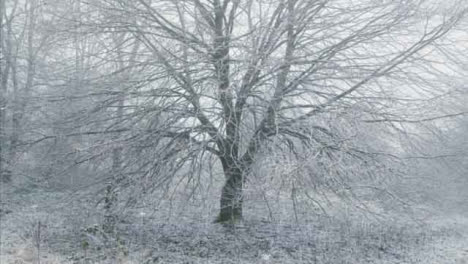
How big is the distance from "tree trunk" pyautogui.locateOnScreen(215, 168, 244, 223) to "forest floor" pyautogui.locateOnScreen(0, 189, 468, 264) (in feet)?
0.83

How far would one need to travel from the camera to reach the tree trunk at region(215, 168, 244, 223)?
961 centimetres

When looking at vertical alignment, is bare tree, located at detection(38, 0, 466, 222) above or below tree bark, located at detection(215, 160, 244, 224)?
above

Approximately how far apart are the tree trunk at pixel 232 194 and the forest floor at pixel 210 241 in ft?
0.83

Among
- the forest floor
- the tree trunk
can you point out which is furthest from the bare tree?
the forest floor

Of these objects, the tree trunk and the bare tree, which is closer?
the bare tree

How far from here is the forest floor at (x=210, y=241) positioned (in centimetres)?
953

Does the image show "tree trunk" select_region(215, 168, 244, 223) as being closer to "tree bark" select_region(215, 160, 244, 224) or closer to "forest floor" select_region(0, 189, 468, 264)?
"tree bark" select_region(215, 160, 244, 224)

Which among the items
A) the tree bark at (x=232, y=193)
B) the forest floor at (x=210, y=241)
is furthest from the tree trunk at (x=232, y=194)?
the forest floor at (x=210, y=241)

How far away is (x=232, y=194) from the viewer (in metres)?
9.81

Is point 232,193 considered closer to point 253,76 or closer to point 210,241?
point 210,241

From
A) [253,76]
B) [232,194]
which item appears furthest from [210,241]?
[253,76]

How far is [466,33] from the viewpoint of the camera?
9.68 metres

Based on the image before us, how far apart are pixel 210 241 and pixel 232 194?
1573mm

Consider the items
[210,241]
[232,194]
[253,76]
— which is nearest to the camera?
[253,76]
